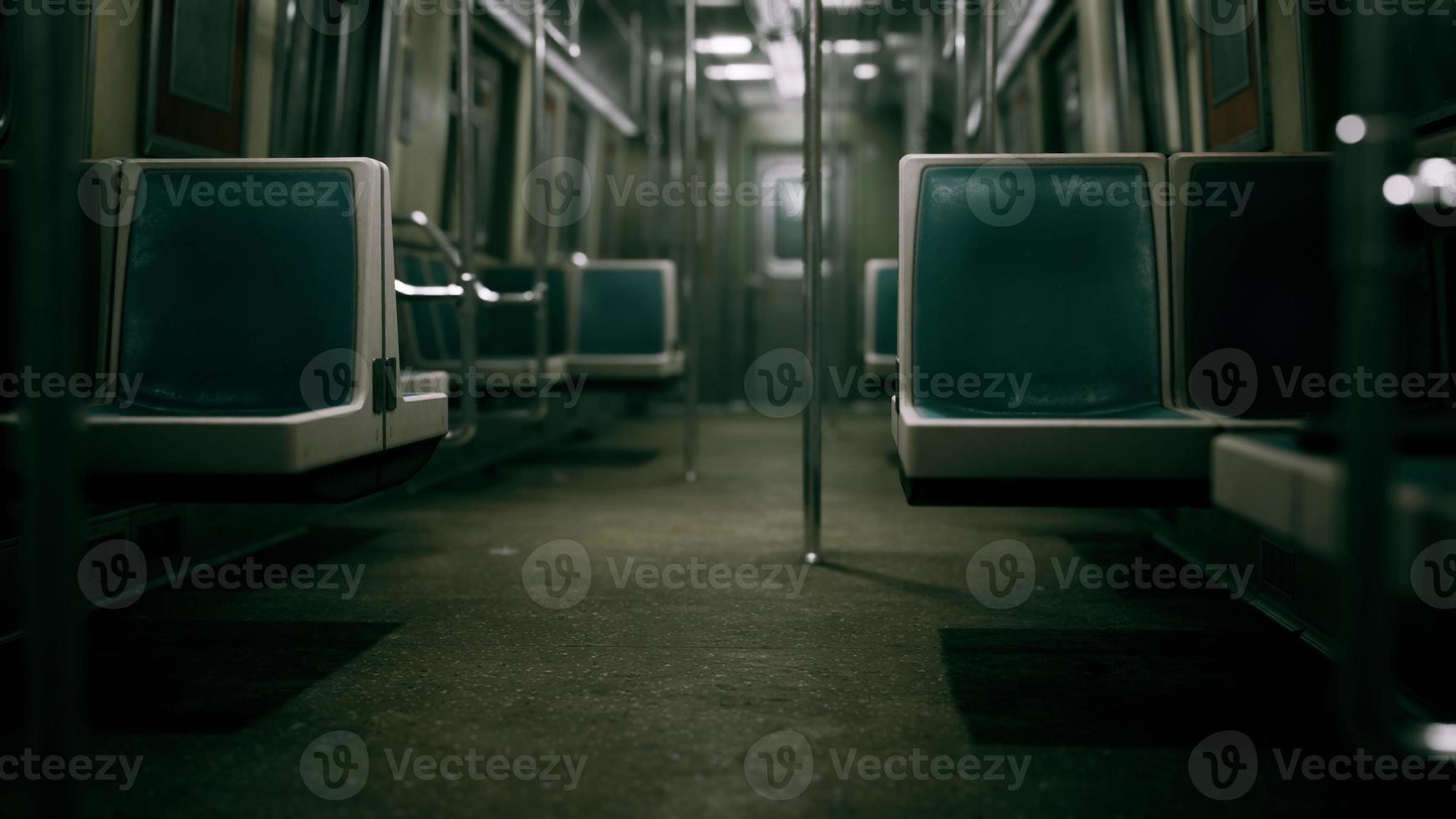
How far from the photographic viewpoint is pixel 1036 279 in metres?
2.34

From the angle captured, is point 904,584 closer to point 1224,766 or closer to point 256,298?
point 1224,766

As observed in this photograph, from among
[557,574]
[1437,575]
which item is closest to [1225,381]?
[1437,575]

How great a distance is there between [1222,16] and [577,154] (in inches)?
226

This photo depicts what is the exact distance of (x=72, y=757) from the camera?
1106 millimetres

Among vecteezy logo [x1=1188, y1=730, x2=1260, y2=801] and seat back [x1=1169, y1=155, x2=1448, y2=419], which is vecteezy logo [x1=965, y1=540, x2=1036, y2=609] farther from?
vecteezy logo [x1=1188, y1=730, x2=1260, y2=801]

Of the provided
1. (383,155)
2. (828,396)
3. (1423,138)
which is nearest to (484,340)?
(383,155)

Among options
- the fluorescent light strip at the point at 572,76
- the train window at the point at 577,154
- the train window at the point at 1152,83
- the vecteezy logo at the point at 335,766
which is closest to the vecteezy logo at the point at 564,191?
the train window at the point at 577,154

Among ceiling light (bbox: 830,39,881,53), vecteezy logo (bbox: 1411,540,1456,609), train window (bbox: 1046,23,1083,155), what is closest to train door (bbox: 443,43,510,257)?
ceiling light (bbox: 830,39,881,53)

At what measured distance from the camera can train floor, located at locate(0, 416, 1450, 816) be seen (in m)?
1.51

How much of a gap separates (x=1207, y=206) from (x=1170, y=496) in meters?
0.75

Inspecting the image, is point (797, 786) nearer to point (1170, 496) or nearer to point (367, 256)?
point (1170, 496)

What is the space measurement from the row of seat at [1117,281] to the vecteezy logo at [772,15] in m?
5.27

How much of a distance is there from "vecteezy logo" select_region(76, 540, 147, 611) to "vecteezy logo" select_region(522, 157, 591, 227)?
14.9 ft

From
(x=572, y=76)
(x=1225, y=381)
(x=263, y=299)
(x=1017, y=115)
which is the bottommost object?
(x=1225, y=381)
